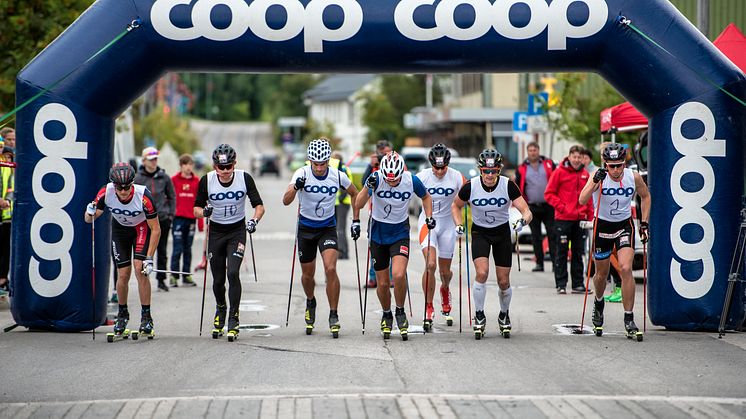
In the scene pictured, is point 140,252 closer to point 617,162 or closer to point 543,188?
point 617,162

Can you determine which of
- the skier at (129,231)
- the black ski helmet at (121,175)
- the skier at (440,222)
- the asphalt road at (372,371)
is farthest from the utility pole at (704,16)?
the black ski helmet at (121,175)

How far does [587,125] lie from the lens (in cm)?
2805

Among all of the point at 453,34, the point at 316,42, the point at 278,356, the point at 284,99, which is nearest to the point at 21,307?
the point at 278,356

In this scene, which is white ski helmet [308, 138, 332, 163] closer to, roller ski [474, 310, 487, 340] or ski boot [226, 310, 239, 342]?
ski boot [226, 310, 239, 342]

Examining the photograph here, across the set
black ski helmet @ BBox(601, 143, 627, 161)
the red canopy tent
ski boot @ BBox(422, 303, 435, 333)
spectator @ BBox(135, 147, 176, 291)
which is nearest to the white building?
the red canopy tent

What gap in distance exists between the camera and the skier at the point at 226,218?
39.7 feet

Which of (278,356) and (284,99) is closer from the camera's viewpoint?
(278,356)

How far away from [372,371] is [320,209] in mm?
2749

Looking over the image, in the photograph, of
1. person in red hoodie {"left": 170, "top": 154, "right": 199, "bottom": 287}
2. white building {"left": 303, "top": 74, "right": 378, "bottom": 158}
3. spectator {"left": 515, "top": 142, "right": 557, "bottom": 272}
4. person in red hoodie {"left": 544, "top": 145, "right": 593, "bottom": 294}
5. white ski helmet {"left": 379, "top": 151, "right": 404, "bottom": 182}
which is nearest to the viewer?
white ski helmet {"left": 379, "top": 151, "right": 404, "bottom": 182}

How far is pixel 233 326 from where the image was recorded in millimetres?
Answer: 12039

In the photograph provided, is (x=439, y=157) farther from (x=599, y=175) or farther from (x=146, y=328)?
(x=146, y=328)

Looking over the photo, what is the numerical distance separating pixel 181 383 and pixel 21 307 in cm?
387

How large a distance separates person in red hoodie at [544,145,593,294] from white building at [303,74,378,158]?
84.0 meters

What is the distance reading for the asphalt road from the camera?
27.7 ft
